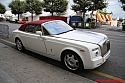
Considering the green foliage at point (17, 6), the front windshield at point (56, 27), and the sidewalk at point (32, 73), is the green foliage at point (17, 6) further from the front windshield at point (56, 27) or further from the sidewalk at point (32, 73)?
the sidewalk at point (32, 73)

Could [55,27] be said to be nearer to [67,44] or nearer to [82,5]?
[67,44]

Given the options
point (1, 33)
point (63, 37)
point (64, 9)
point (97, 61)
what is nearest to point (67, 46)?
point (63, 37)

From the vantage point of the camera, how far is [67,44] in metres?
3.54

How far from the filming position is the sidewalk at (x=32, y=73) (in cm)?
315

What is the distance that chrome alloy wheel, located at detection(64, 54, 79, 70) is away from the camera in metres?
3.50

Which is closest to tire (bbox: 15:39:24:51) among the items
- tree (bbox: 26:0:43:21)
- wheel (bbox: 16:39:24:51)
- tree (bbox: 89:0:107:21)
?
wheel (bbox: 16:39:24:51)

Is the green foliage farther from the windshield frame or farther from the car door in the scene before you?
the windshield frame

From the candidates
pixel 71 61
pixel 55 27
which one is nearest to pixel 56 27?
pixel 55 27

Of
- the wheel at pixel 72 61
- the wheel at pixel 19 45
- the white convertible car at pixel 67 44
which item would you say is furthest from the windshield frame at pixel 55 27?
the wheel at pixel 19 45

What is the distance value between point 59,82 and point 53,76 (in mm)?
357

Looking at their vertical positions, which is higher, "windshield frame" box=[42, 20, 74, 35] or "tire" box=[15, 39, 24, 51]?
"windshield frame" box=[42, 20, 74, 35]

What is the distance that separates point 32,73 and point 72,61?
121 cm

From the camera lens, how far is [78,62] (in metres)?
3.44

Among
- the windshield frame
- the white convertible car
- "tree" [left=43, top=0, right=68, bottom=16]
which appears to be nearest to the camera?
the white convertible car
